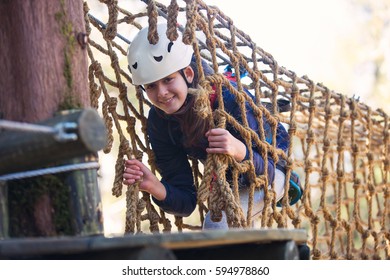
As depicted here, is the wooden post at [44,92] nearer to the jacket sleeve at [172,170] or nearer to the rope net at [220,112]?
the rope net at [220,112]

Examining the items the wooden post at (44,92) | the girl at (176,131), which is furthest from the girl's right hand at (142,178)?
the wooden post at (44,92)

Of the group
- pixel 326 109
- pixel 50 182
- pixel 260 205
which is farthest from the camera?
pixel 326 109

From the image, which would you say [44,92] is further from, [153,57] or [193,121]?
[193,121]

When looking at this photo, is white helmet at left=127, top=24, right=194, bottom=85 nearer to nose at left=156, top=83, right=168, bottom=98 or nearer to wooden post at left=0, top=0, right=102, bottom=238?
Result: nose at left=156, top=83, right=168, bottom=98

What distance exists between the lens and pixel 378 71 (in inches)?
402

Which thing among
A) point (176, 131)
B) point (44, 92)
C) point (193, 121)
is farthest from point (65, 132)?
point (176, 131)

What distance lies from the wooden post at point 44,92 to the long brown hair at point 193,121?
81cm

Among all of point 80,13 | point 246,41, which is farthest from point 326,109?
point 80,13

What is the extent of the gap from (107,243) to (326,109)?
2.20 metres

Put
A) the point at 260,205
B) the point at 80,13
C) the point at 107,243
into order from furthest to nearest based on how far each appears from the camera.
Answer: the point at 260,205
the point at 80,13
the point at 107,243

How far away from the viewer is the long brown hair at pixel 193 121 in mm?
2553

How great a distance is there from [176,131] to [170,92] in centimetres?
26

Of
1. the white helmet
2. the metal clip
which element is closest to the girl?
the white helmet

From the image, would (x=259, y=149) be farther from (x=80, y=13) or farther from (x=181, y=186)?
(x=80, y=13)
